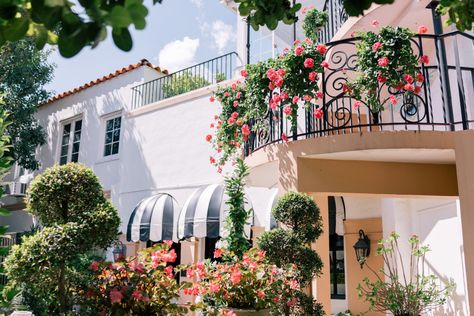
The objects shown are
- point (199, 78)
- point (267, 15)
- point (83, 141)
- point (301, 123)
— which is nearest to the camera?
point (267, 15)

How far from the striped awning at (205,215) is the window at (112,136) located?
6.47 m

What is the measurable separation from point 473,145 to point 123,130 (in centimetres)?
1293

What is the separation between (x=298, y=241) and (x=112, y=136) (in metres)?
12.3

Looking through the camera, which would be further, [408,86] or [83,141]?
[83,141]

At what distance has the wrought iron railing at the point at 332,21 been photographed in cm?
1165

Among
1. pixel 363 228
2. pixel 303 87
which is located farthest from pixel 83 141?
pixel 303 87

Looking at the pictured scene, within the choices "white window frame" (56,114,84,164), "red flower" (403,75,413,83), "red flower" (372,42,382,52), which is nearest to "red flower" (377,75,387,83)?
"red flower" (403,75,413,83)

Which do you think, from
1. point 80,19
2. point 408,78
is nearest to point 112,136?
point 408,78

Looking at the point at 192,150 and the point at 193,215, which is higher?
the point at 192,150

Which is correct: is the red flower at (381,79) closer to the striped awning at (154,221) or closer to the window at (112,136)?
the striped awning at (154,221)

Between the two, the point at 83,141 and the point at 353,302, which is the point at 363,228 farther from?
the point at 83,141

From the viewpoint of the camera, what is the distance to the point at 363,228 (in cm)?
1372

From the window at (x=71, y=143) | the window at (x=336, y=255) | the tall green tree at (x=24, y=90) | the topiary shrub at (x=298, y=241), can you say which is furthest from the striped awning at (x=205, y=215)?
the tall green tree at (x=24, y=90)

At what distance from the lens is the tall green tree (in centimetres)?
1789
